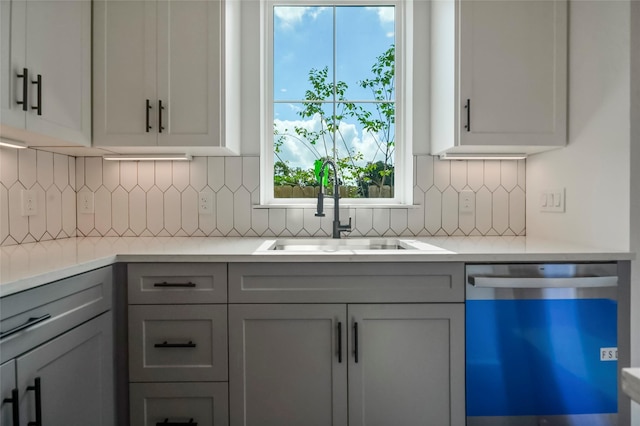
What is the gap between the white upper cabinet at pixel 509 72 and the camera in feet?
5.98

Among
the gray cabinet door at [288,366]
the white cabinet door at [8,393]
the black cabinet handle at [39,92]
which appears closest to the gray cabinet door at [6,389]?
the white cabinet door at [8,393]

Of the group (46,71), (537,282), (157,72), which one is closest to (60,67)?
(46,71)

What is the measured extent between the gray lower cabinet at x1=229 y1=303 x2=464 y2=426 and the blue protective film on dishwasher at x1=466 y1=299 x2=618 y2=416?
0.08m

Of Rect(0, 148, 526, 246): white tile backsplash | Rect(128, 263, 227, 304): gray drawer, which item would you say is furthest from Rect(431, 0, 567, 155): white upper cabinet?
Rect(128, 263, 227, 304): gray drawer

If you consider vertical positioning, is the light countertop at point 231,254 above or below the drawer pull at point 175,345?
above

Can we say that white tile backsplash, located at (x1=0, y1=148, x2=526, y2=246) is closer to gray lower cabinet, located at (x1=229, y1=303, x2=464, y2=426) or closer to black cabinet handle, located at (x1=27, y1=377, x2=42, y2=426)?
gray lower cabinet, located at (x1=229, y1=303, x2=464, y2=426)

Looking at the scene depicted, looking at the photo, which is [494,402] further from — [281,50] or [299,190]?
[281,50]

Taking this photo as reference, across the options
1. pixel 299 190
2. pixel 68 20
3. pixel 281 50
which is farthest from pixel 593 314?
pixel 68 20

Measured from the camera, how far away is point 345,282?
1552mm

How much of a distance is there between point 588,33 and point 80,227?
272cm

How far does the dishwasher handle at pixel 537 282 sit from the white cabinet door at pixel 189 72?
1.31 m

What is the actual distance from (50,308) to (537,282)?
5.56ft

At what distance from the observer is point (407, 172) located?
229cm

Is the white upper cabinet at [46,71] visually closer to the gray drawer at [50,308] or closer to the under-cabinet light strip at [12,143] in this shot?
the under-cabinet light strip at [12,143]
